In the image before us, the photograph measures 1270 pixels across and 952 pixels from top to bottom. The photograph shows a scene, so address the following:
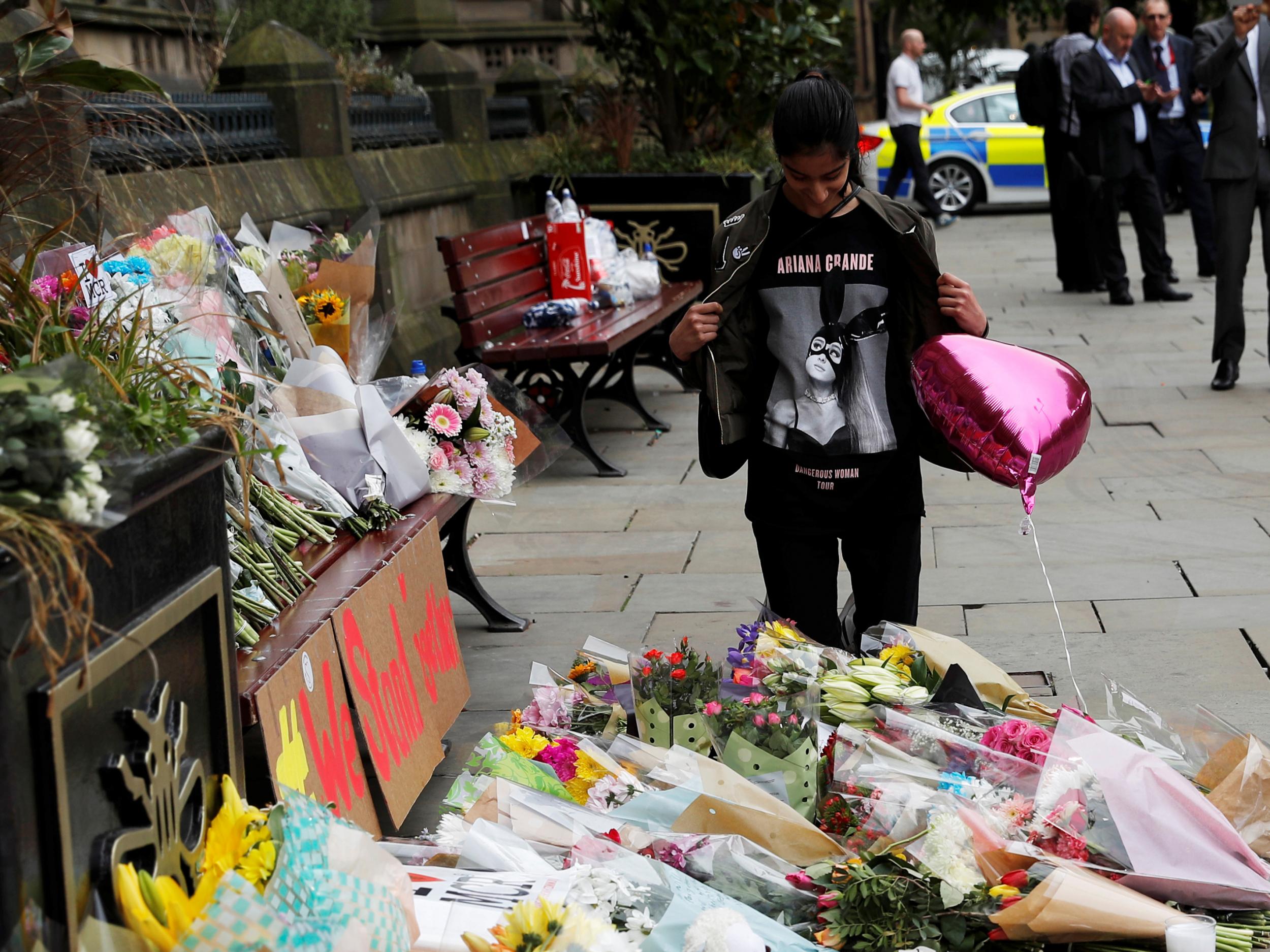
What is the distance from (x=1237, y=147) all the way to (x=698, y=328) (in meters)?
5.71

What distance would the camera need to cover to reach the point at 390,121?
9453mm

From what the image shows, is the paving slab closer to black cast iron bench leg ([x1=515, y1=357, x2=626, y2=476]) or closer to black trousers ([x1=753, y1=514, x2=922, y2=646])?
black cast iron bench leg ([x1=515, y1=357, x2=626, y2=476])

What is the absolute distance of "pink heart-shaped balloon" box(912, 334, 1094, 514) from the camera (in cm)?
323

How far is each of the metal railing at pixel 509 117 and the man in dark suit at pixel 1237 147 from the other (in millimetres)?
5799

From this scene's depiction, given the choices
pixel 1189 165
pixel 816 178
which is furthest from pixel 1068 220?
pixel 816 178

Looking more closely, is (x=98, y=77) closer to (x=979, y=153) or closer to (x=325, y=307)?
(x=325, y=307)

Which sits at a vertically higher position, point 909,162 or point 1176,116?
point 1176,116

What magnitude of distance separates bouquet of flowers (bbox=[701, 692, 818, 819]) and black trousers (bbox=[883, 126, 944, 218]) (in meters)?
12.1

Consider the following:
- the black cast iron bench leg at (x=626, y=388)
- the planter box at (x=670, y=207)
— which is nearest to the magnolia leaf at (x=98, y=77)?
the black cast iron bench leg at (x=626, y=388)

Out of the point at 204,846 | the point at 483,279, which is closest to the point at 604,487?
the point at 483,279

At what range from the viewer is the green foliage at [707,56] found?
10.0 meters

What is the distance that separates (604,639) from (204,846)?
2.77 metres

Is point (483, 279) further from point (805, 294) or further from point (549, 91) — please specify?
point (549, 91)

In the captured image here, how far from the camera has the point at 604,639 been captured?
16.0 feet
